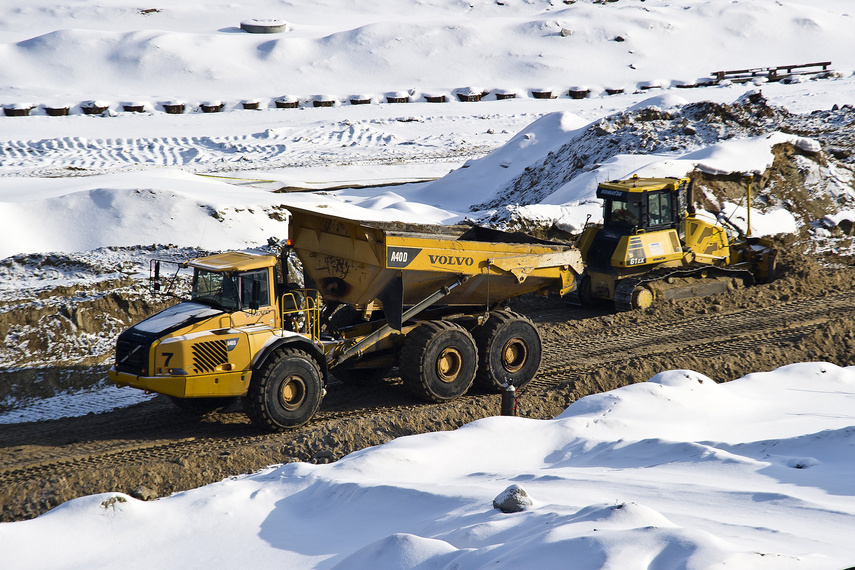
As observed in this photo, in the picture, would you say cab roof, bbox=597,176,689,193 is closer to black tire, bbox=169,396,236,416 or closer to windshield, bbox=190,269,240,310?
windshield, bbox=190,269,240,310

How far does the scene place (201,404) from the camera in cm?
980

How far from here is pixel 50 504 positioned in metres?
7.70

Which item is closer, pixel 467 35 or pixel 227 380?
pixel 227 380

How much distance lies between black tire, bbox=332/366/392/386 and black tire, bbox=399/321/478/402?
106cm

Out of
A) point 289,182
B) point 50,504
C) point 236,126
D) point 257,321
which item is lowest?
point 50,504

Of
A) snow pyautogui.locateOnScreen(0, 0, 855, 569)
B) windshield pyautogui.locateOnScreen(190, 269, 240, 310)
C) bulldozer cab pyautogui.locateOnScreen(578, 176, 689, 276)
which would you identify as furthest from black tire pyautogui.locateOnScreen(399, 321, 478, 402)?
bulldozer cab pyautogui.locateOnScreen(578, 176, 689, 276)

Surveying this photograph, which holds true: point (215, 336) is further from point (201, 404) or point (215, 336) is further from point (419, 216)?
point (419, 216)

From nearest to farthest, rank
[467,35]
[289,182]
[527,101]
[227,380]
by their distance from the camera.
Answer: [227,380] → [289,182] → [527,101] → [467,35]

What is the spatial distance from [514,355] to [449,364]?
1030 millimetres

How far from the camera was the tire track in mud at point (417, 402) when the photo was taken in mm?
8742

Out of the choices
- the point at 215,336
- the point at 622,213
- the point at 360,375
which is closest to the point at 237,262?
the point at 215,336

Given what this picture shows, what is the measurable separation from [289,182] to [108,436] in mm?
14695

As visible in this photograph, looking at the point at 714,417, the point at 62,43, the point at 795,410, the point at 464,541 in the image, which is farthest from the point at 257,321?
the point at 62,43

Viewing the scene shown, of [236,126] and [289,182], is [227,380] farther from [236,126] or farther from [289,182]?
[236,126]
